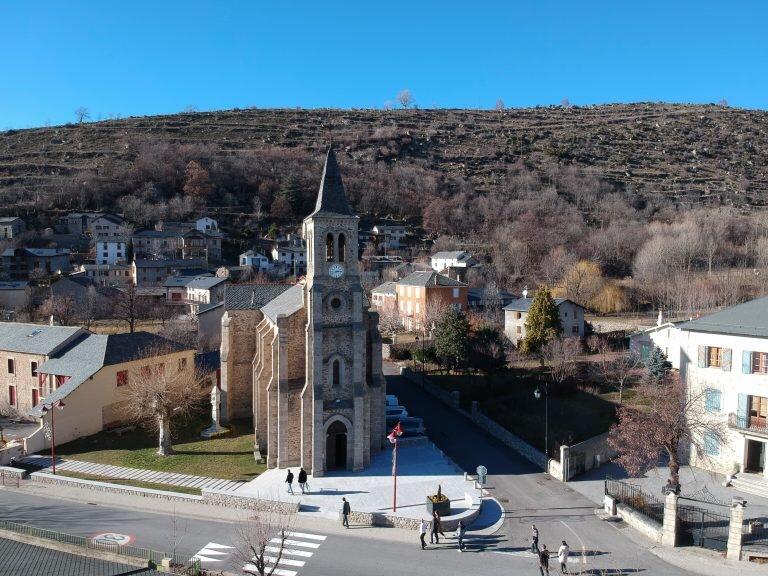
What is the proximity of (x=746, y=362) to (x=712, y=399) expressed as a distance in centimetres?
264

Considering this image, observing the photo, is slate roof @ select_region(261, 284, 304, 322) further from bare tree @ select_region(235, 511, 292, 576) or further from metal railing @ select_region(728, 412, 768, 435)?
metal railing @ select_region(728, 412, 768, 435)

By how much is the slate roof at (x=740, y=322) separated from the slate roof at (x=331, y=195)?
65.3 ft

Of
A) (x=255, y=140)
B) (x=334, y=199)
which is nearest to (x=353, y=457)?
(x=334, y=199)

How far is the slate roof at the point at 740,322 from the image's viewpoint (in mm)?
27438

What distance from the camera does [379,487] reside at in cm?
2594

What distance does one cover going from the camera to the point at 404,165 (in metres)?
141

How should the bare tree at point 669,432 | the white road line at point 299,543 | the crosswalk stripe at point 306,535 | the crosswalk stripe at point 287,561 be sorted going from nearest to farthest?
1. the crosswalk stripe at point 287,561
2. the white road line at point 299,543
3. the crosswalk stripe at point 306,535
4. the bare tree at point 669,432

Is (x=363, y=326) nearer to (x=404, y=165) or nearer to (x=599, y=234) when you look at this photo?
(x=599, y=234)

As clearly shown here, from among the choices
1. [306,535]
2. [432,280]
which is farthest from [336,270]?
[432,280]

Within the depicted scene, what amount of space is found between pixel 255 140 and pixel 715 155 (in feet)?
393

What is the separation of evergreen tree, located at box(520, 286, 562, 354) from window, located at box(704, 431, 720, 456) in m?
19.0

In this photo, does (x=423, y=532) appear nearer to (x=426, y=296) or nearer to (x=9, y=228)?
(x=426, y=296)

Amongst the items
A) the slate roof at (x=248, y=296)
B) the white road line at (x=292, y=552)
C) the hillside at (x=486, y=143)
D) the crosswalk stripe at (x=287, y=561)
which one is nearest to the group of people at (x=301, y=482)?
the white road line at (x=292, y=552)

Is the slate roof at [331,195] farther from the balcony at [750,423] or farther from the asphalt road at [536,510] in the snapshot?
the balcony at [750,423]
